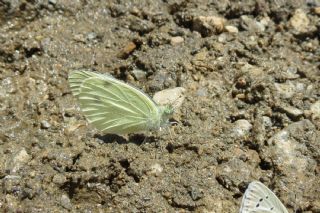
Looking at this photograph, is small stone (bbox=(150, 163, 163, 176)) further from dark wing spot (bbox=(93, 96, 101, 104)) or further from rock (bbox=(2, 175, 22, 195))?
rock (bbox=(2, 175, 22, 195))

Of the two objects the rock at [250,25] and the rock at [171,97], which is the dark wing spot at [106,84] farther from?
the rock at [250,25]

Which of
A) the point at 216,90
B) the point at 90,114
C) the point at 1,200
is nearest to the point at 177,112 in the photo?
the point at 216,90

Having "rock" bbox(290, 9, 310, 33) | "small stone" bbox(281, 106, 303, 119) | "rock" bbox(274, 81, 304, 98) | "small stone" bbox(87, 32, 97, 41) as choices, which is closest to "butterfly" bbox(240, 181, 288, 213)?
"small stone" bbox(281, 106, 303, 119)

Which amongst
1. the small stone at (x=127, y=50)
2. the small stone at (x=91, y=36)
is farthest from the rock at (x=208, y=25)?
the small stone at (x=91, y=36)

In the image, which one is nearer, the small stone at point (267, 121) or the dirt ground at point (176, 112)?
the dirt ground at point (176, 112)

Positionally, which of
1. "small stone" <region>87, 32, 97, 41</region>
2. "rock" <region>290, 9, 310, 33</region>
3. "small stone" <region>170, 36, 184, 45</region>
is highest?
"rock" <region>290, 9, 310, 33</region>

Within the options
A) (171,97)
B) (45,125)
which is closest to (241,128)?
(171,97)
